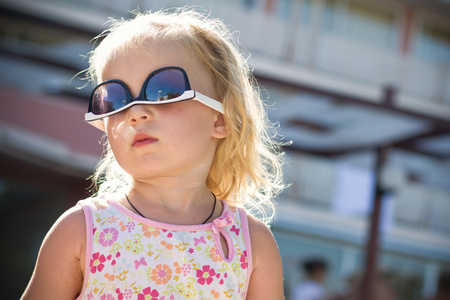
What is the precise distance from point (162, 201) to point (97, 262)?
0.81 ft

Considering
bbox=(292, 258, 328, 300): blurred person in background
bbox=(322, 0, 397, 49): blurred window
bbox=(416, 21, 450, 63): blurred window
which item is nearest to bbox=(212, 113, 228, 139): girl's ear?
bbox=(292, 258, 328, 300): blurred person in background

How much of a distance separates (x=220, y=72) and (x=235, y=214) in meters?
0.40

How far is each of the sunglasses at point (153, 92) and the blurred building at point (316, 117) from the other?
3.36 meters

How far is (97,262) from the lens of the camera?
142 cm

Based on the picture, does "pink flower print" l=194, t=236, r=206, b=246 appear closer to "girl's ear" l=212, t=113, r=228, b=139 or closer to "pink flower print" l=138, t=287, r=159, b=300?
"pink flower print" l=138, t=287, r=159, b=300

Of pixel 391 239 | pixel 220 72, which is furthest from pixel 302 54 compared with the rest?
pixel 220 72

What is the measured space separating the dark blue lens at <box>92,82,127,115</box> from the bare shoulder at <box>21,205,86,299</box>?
11.7 inches

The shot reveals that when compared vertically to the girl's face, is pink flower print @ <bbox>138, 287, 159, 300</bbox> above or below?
below

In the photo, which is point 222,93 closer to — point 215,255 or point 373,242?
point 215,255

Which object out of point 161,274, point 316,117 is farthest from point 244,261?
point 316,117

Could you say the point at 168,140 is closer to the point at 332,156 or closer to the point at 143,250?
the point at 143,250

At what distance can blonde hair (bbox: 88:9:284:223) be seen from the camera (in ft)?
5.30

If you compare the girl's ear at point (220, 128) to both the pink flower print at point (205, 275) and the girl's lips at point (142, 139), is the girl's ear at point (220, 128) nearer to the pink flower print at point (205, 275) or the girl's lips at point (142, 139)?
the girl's lips at point (142, 139)

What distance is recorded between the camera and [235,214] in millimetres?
1677
